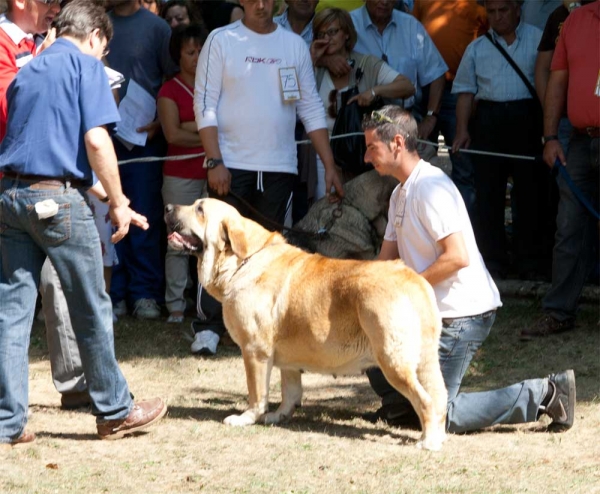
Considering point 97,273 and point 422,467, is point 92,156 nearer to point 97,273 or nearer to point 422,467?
point 97,273

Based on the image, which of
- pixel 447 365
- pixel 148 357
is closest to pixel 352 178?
pixel 148 357

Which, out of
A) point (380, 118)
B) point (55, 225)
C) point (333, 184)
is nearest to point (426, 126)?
point (333, 184)

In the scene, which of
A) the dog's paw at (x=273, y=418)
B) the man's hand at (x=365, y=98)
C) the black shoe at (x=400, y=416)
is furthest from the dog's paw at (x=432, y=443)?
the man's hand at (x=365, y=98)

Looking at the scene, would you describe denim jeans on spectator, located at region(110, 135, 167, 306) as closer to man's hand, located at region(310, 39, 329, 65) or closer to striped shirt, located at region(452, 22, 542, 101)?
man's hand, located at region(310, 39, 329, 65)

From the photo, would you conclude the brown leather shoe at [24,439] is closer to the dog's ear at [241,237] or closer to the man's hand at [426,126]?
the dog's ear at [241,237]

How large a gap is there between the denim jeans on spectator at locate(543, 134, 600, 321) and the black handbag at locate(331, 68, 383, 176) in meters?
1.50

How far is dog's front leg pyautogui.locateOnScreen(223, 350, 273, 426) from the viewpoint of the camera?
570cm

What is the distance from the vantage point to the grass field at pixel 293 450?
4.75 meters

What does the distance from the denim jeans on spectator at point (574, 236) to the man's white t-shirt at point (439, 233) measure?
2.31 metres

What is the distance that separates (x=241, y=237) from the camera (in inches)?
229

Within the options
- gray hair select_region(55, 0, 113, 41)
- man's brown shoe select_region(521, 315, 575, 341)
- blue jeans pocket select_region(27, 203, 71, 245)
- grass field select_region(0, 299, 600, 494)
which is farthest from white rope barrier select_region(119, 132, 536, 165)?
blue jeans pocket select_region(27, 203, 71, 245)

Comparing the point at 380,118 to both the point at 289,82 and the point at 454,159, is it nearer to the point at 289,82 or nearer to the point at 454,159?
the point at 289,82

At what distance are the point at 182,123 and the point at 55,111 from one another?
11.1ft

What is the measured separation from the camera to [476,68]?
348 inches
